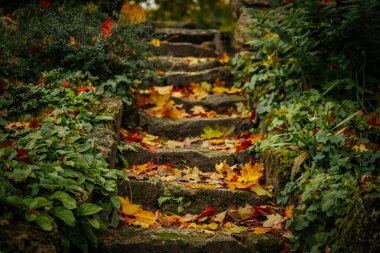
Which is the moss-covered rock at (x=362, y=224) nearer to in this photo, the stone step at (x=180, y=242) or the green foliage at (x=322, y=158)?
the green foliage at (x=322, y=158)

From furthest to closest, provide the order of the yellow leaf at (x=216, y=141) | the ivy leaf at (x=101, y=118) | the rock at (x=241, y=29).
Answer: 1. the rock at (x=241, y=29)
2. the yellow leaf at (x=216, y=141)
3. the ivy leaf at (x=101, y=118)

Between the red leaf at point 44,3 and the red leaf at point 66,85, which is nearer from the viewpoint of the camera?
the red leaf at point 66,85

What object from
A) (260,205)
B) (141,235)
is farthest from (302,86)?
(141,235)

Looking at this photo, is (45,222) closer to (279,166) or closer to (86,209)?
(86,209)

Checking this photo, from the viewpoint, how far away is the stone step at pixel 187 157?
3.62 metres

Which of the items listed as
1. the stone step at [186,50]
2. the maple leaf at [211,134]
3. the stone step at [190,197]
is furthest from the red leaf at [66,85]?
the stone step at [186,50]

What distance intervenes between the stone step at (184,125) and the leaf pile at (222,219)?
1.59m

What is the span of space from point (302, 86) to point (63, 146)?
278 cm

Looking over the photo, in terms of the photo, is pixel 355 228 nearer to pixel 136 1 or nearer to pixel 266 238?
pixel 266 238

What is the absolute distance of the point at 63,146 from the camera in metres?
2.53

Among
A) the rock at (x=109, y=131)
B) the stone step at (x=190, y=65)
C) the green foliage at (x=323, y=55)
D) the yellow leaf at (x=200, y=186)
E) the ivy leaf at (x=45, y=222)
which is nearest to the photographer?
the ivy leaf at (x=45, y=222)

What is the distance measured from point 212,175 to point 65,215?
174 cm

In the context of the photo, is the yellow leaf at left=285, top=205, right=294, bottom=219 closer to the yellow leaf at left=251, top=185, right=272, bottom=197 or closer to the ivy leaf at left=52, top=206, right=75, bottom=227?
the yellow leaf at left=251, top=185, right=272, bottom=197

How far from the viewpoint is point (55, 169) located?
7.24 ft
